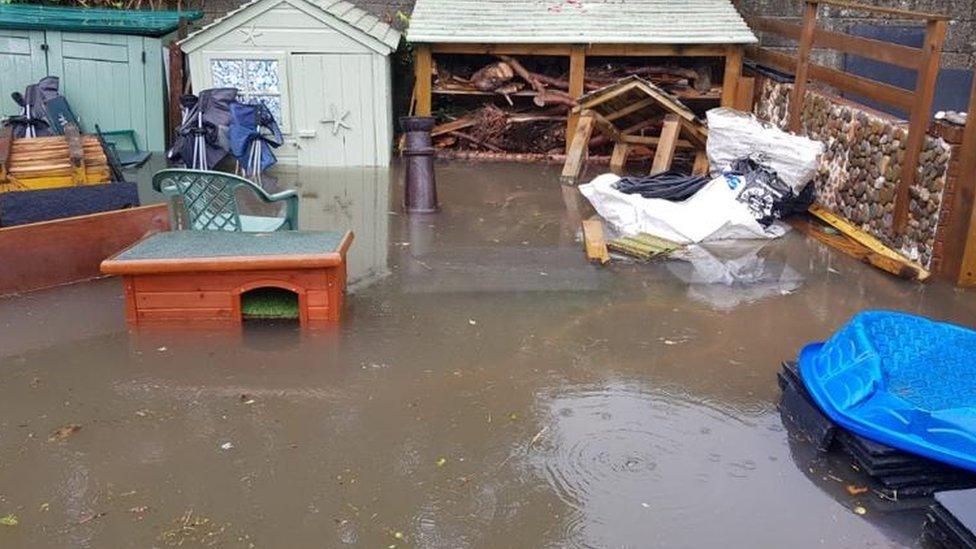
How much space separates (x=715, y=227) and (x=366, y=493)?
437cm

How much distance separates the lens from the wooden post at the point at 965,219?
19.2 ft

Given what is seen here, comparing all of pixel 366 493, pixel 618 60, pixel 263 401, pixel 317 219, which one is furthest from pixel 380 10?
pixel 366 493

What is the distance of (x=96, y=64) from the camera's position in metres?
8.92

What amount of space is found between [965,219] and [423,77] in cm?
580

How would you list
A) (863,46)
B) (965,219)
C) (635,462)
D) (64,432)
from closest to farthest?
(635,462)
(64,432)
(965,219)
(863,46)

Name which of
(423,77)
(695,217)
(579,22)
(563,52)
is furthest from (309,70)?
(695,217)

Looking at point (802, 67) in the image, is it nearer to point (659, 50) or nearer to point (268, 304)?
point (659, 50)

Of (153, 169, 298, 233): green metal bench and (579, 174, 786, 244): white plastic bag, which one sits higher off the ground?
(153, 169, 298, 233): green metal bench

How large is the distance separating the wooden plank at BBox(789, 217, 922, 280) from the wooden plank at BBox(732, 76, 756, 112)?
7.44 feet

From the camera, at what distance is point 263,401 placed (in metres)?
4.18

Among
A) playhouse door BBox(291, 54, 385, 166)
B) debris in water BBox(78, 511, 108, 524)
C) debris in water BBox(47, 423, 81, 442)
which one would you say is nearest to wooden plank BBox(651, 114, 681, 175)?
playhouse door BBox(291, 54, 385, 166)

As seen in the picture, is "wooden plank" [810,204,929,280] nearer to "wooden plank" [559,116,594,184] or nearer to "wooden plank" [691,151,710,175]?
"wooden plank" [691,151,710,175]

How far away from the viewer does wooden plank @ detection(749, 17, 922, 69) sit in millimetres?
6484

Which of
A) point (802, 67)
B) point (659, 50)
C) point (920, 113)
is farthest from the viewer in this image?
point (659, 50)
